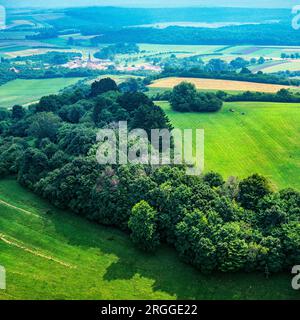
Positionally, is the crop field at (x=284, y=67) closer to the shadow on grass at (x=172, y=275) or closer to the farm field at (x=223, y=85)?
the farm field at (x=223, y=85)

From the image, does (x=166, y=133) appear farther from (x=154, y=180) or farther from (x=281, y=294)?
(x=281, y=294)

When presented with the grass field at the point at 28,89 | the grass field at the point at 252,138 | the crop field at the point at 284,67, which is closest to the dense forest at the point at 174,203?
the grass field at the point at 252,138

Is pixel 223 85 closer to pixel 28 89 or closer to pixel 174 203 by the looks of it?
pixel 28 89

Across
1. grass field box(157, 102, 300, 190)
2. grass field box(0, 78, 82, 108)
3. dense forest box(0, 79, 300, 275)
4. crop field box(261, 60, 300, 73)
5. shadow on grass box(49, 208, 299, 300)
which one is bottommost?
shadow on grass box(49, 208, 299, 300)

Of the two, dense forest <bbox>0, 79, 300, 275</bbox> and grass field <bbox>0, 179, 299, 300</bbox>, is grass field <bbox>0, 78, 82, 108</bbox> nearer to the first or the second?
dense forest <bbox>0, 79, 300, 275</bbox>

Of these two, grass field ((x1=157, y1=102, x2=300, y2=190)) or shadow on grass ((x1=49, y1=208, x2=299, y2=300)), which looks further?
grass field ((x1=157, y1=102, x2=300, y2=190))

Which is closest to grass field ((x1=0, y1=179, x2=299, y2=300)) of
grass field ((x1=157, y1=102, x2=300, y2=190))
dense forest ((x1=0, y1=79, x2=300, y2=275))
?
dense forest ((x1=0, y1=79, x2=300, y2=275))

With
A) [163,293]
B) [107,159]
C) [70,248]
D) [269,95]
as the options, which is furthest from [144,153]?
[269,95]
